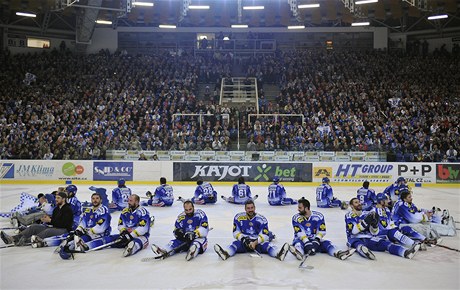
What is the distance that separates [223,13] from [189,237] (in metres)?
33.2

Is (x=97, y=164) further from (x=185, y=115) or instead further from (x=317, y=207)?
(x=317, y=207)

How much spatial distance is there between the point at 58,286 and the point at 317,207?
433 inches

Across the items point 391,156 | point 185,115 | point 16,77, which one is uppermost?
point 16,77

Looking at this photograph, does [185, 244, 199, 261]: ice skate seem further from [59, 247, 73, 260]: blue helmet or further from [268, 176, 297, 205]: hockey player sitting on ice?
[268, 176, 297, 205]: hockey player sitting on ice

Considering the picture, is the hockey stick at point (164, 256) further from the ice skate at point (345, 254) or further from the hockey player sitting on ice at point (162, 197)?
the hockey player sitting on ice at point (162, 197)

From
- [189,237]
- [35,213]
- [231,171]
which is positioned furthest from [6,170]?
[189,237]

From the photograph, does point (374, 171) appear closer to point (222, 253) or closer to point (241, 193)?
point (241, 193)

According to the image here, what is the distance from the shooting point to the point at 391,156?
79.9ft

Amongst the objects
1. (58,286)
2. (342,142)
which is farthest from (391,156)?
(58,286)

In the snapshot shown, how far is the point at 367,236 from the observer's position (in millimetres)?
9984

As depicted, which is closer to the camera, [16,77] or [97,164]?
[97,164]

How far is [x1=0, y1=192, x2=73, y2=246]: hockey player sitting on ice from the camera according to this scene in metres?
10.3

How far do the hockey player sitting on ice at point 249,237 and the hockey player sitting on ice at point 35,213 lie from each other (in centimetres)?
471

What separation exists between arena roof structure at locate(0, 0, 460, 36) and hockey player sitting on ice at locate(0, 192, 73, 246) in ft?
72.9
